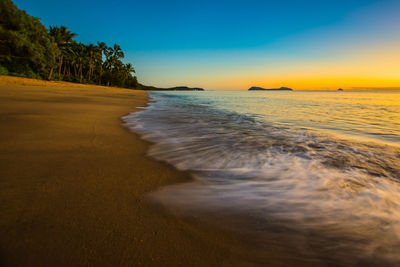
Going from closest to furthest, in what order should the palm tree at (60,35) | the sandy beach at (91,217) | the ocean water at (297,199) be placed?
1. the sandy beach at (91,217)
2. the ocean water at (297,199)
3. the palm tree at (60,35)

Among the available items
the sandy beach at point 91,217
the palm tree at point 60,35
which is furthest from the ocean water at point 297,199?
the palm tree at point 60,35

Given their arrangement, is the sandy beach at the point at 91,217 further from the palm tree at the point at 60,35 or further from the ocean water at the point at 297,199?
the palm tree at the point at 60,35

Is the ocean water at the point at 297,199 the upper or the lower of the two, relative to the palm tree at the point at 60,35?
lower

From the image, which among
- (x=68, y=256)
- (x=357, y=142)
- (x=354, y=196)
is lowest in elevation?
(x=68, y=256)

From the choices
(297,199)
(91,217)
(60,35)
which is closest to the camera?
(91,217)

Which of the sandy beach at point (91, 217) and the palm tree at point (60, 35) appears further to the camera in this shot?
the palm tree at point (60, 35)

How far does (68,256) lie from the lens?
3.55ft

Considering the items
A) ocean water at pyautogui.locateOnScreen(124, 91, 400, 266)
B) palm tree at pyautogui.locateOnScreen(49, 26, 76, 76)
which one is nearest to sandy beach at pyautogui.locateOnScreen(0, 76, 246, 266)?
ocean water at pyautogui.locateOnScreen(124, 91, 400, 266)

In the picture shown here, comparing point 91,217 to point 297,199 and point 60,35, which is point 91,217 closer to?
point 297,199

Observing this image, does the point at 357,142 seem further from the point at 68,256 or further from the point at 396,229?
the point at 68,256

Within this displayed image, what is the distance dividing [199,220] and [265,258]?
1.82 feet

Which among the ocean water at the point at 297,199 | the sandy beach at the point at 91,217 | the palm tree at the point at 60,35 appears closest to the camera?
the sandy beach at the point at 91,217

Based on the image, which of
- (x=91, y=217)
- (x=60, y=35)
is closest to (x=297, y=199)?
(x=91, y=217)

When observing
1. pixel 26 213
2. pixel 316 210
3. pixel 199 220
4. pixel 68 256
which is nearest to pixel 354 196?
pixel 316 210
